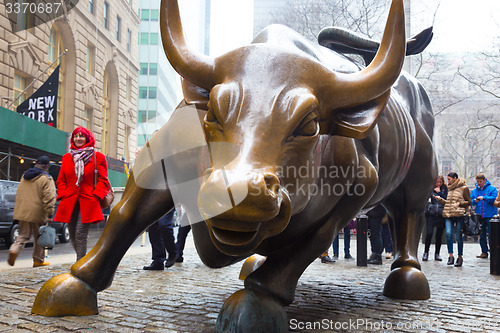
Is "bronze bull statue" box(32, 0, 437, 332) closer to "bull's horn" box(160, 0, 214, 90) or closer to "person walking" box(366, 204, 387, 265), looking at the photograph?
"bull's horn" box(160, 0, 214, 90)

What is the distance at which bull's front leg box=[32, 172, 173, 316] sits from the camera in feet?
10.1

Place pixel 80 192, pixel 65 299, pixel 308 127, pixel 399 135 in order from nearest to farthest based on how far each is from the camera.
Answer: pixel 308 127 → pixel 65 299 → pixel 399 135 → pixel 80 192

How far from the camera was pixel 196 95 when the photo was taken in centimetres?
287

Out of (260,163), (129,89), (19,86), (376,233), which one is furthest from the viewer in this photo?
(129,89)

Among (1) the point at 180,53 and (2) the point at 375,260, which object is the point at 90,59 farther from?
(1) the point at 180,53

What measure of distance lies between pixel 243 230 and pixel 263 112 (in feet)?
2.07

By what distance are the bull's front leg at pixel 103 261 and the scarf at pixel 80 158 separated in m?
2.63

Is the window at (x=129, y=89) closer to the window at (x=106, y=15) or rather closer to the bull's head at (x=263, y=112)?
the window at (x=106, y=15)

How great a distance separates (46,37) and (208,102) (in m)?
18.9

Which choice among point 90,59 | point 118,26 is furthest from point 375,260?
point 118,26

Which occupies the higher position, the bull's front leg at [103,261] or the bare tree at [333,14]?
the bare tree at [333,14]

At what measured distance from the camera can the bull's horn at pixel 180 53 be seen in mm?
2785

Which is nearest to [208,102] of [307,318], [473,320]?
[307,318]

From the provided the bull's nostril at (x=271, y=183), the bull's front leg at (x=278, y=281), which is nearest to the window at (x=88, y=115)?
the bull's front leg at (x=278, y=281)
